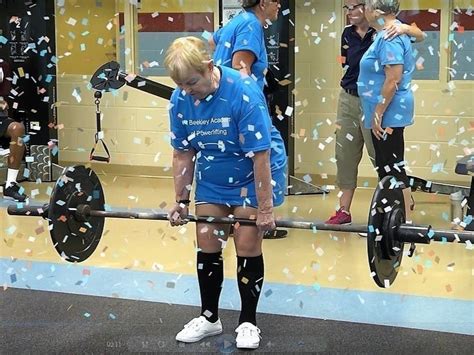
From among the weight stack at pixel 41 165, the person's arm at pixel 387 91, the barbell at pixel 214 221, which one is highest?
the person's arm at pixel 387 91

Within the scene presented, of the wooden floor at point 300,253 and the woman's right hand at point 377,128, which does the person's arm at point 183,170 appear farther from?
the woman's right hand at point 377,128

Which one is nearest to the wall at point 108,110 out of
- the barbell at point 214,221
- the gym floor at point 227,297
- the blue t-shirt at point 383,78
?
the gym floor at point 227,297

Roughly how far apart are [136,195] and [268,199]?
3.55 m

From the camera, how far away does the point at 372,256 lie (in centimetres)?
272

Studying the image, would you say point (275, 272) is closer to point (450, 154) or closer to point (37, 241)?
point (37, 241)

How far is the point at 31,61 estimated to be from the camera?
23.0 feet

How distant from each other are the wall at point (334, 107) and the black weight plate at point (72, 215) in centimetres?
327

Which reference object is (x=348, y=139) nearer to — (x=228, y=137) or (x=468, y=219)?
(x=468, y=219)

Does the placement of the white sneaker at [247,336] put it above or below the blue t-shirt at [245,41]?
below

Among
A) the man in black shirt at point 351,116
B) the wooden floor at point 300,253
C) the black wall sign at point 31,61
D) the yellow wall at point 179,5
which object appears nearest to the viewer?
the wooden floor at point 300,253

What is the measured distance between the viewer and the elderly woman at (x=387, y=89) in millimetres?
4023

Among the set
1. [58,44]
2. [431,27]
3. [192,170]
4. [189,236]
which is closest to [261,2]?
[192,170]

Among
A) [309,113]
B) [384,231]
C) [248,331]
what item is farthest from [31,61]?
[384,231]

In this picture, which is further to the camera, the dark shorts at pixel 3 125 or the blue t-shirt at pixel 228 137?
the dark shorts at pixel 3 125
